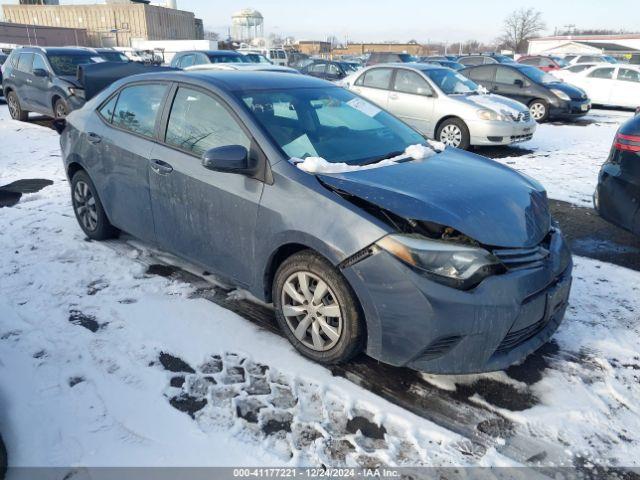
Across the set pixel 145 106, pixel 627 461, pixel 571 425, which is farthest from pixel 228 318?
pixel 627 461

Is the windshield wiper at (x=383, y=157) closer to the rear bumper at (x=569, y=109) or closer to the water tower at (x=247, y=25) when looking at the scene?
the rear bumper at (x=569, y=109)

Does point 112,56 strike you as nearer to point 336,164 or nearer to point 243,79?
point 243,79

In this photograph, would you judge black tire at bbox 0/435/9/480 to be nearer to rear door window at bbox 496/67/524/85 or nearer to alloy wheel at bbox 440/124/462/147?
alloy wheel at bbox 440/124/462/147

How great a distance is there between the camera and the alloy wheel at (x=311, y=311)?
2754 millimetres

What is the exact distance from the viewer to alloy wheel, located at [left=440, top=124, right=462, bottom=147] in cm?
896

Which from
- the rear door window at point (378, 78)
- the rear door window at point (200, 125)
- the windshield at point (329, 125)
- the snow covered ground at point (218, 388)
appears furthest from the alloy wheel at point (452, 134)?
the rear door window at point (200, 125)

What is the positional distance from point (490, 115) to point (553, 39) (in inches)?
2076

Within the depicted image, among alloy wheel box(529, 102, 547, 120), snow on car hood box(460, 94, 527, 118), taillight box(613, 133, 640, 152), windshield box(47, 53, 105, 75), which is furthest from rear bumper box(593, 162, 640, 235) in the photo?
windshield box(47, 53, 105, 75)

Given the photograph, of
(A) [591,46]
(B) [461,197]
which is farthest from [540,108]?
(A) [591,46]

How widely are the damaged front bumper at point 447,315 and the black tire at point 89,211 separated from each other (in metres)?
2.94

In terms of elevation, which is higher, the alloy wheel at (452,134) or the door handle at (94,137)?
the door handle at (94,137)

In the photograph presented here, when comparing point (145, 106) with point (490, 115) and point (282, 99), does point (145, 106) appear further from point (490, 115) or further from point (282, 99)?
point (490, 115)

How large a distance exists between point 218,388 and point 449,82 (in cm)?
847

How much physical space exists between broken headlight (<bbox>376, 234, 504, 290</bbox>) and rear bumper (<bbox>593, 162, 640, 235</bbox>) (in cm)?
233
